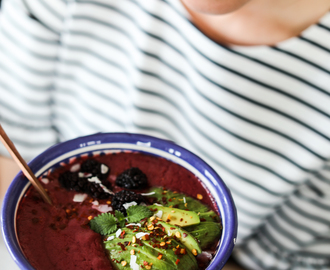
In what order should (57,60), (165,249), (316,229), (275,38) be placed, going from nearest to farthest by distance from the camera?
(165,249) → (275,38) → (316,229) → (57,60)

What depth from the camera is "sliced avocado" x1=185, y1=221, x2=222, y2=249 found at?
74 centimetres

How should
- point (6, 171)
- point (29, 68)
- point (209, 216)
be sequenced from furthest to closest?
point (29, 68) < point (6, 171) < point (209, 216)

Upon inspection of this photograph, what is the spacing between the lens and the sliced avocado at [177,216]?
75cm

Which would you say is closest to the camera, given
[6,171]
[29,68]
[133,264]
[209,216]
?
[133,264]

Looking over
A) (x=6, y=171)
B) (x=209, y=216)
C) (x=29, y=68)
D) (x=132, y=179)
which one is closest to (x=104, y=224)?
(x=132, y=179)

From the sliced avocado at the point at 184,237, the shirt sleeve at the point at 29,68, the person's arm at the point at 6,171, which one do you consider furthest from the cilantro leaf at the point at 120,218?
the shirt sleeve at the point at 29,68

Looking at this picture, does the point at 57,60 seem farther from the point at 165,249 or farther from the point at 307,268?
the point at 307,268

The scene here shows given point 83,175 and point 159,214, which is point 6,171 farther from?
point 159,214

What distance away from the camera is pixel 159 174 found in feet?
2.90

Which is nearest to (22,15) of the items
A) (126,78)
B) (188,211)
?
(126,78)

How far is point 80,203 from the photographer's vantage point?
80 centimetres

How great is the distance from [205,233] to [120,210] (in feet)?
0.67

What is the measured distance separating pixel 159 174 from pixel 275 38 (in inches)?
28.8

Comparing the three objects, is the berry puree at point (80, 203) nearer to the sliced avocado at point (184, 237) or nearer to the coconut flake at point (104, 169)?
the coconut flake at point (104, 169)
